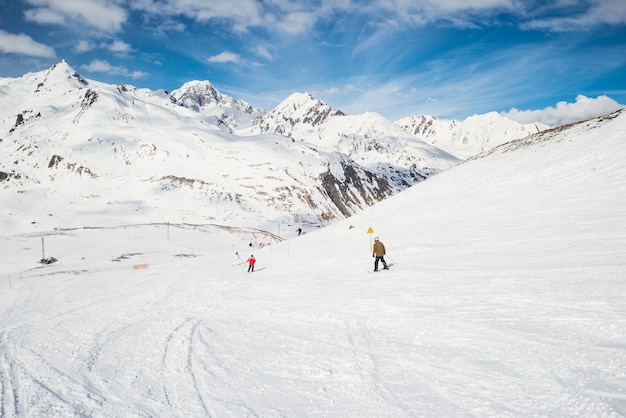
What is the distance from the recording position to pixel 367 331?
1091 cm

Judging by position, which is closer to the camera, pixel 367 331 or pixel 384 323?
pixel 367 331

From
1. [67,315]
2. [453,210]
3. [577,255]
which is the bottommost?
[67,315]

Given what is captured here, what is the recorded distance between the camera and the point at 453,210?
34.7 m

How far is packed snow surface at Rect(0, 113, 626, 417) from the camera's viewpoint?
6.90m

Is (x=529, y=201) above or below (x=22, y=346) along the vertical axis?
above

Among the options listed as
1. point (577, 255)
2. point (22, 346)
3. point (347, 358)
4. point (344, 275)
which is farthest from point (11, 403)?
point (577, 255)

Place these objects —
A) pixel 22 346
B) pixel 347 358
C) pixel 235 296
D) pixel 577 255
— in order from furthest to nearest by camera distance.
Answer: pixel 235 296
pixel 577 255
pixel 22 346
pixel 347 358

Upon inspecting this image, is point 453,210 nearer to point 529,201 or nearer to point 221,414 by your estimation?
point 529,201

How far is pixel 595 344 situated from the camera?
26.7 ft

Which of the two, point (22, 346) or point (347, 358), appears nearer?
point (347, 358)

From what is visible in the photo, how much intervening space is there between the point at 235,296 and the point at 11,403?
11637mm

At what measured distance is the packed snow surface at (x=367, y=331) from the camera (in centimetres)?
690

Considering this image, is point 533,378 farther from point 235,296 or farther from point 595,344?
point 235,296

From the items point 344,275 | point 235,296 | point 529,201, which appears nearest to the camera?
point 235,296
